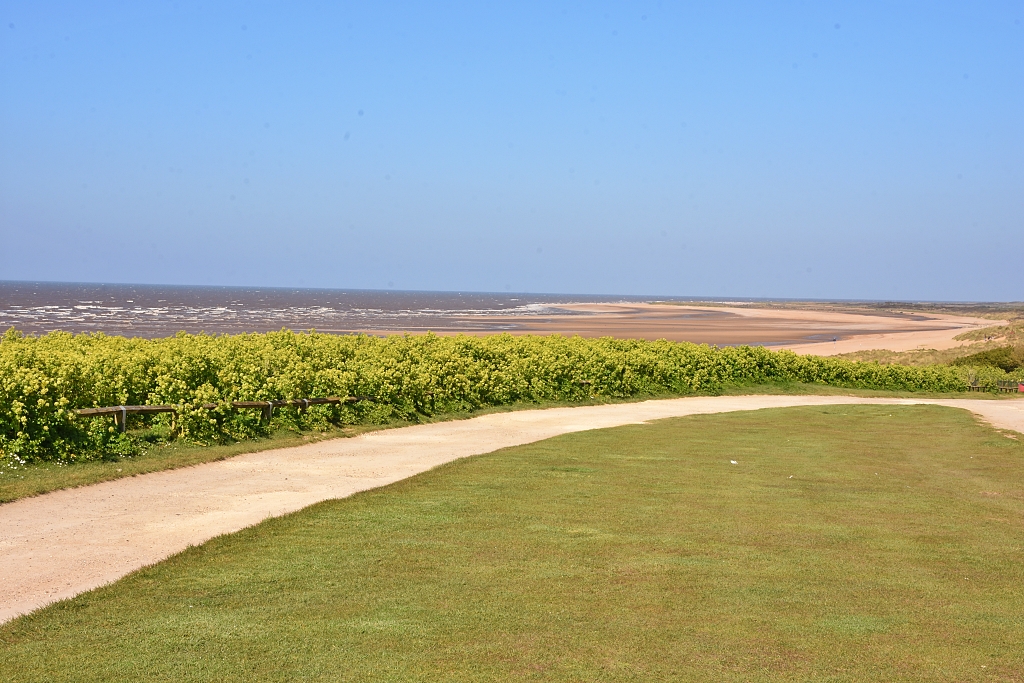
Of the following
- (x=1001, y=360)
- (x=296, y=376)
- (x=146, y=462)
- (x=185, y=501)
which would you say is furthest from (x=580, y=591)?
(x=1001, y=360)

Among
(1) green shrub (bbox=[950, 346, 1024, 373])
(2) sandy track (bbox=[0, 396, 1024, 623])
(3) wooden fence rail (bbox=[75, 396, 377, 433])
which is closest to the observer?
(2) sandy track (bbox=[0, 396, 1024, 623])

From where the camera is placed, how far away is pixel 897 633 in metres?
7.05

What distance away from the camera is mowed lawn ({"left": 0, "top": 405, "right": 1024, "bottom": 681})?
21.0 feet

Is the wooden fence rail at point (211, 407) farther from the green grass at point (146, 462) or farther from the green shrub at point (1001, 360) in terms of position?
the green shrub at point (1001, 360)

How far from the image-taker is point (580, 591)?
26.3ft

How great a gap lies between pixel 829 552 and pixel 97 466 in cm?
1003

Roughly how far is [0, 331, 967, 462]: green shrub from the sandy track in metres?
1.45

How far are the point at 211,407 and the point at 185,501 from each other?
504 centimetres

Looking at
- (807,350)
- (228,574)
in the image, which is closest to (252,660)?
→ (228,574)

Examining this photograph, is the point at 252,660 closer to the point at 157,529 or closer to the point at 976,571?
the point at 157,529

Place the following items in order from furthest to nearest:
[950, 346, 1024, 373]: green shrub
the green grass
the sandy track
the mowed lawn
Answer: [950, 346, 1024, 373]: green shrub < the green grass < the sandy track < the mowed lawn

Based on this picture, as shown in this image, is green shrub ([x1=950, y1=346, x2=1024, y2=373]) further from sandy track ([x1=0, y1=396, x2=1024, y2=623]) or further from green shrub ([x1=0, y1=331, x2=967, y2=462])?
sandy track ([x1=0, y1=396, x2=1024, y2=623])

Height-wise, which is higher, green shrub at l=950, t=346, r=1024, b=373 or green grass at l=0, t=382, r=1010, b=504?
green grass at l=0, t=382, r=1010, b=504

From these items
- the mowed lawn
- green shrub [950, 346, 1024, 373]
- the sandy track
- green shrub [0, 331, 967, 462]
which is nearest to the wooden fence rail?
green shrub [0, 331, 967, 462]
